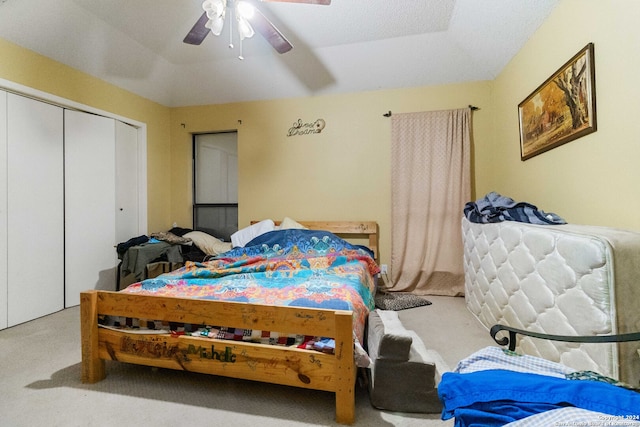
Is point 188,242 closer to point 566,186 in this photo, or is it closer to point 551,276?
point 551,276

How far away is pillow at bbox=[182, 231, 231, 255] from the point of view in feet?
11.7

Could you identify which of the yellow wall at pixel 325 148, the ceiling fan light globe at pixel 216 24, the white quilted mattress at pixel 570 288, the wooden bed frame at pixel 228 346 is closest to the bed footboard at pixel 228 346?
the wooden bed frame at pixel 228 346

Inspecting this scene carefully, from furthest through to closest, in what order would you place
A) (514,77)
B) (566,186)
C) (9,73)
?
1. (514,77)
2. (9,73)
3. (566,186)

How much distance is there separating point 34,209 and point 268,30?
2.77 meters

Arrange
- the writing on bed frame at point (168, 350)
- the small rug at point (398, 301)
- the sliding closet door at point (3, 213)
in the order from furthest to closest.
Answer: the small rug at point (398, 301), the sliding closet door at point (3, 213), the writing on bed frame at point (168, 350)

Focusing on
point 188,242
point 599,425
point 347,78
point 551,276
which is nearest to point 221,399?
point 599,425

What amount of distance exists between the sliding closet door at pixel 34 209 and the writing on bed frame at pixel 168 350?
6.15 ft

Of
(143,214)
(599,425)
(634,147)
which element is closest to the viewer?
(599,425)

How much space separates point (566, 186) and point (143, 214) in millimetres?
4509

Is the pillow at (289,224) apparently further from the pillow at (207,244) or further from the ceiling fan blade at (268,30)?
the ceiling fan blade at (268,30)

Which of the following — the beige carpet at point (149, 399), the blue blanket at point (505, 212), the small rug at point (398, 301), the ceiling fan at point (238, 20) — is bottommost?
the beige carpet at point (149, 399)

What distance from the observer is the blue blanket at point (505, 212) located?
6.42ft

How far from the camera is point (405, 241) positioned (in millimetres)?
3541

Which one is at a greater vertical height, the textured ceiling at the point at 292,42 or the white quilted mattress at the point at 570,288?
the textured ceiling at the point at 292,42
